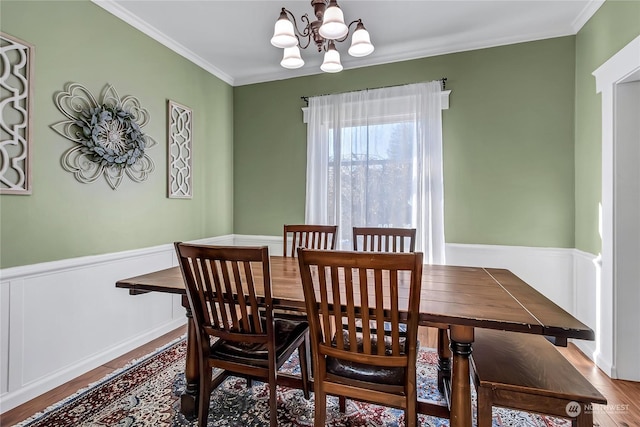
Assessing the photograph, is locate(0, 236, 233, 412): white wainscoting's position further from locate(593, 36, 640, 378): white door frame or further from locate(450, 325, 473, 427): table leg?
locate(593, 36, 640, 378): white door frame

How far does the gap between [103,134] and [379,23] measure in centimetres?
238

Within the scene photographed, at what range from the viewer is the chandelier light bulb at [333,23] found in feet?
5.57

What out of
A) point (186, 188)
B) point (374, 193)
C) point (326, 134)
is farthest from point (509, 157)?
point (186, 188)

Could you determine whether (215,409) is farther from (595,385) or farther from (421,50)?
(421,50)

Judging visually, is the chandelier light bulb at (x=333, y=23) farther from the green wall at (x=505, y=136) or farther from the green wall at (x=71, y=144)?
the green wall at (x=71, y=144)

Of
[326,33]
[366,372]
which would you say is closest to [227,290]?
[366,372]

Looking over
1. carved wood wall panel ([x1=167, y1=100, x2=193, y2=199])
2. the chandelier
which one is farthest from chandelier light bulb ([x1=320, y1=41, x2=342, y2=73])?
carved wood wall panel ([x1=167, y1=100, x2=193, y2=199])

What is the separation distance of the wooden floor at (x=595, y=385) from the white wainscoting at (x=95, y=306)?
57 millimetres

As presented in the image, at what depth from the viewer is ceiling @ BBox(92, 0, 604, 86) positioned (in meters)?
2.42

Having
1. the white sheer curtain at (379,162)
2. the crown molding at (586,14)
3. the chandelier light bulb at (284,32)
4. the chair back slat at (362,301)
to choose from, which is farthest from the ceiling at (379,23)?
the chair back slat at (362,301)

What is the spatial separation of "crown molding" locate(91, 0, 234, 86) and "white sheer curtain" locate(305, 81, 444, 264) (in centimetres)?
117

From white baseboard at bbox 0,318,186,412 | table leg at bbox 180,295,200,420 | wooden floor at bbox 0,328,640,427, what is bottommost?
wooden floor at bbox 0,328,640,427

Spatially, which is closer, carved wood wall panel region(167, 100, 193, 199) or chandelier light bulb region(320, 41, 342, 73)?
chandelier light bulb region(320, 41, 342, 73)

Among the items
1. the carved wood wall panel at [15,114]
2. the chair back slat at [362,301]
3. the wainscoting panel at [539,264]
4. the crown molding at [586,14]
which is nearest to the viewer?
the chair back slat at [362,301]
